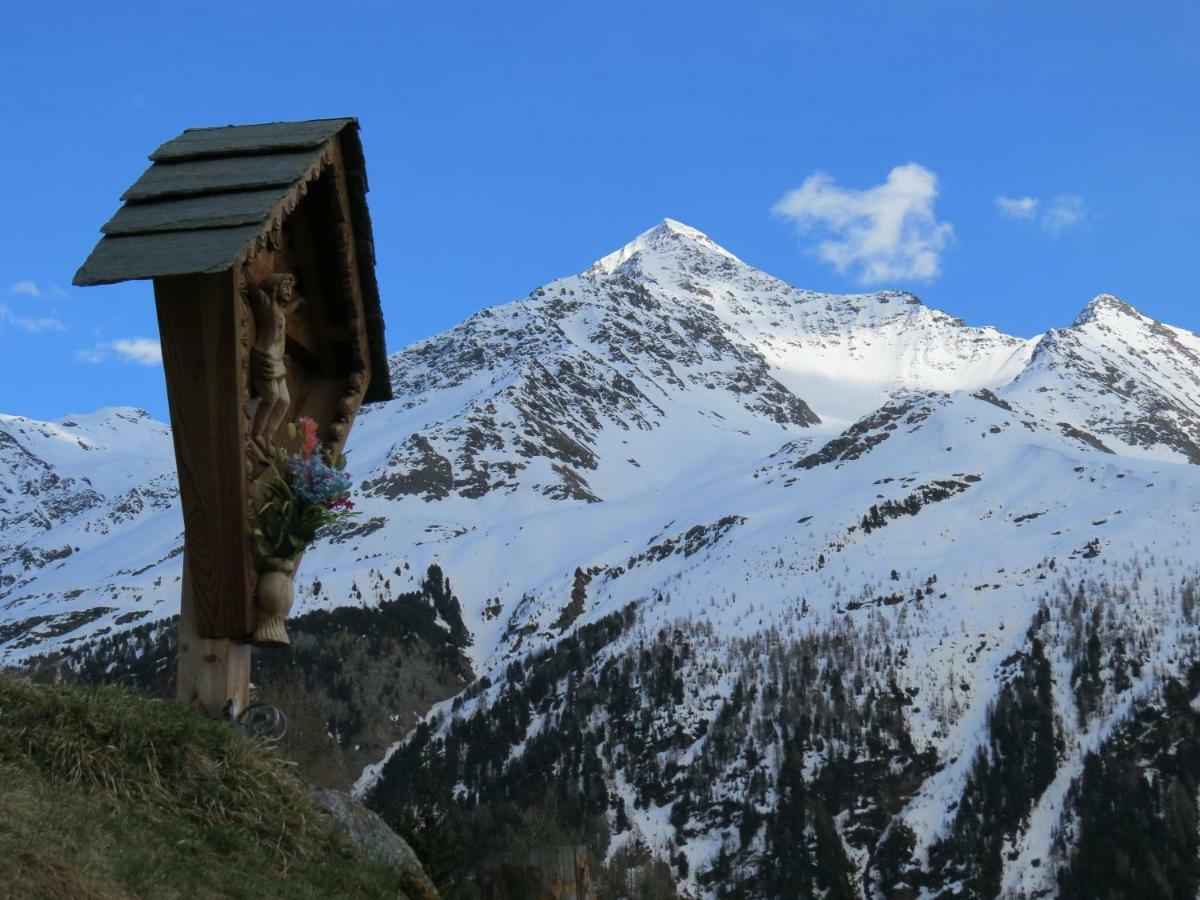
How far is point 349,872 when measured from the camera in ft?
25.2

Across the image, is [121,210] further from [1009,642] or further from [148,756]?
[1009,642]

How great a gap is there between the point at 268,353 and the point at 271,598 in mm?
1435

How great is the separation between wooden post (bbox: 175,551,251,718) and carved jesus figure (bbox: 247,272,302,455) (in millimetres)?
897

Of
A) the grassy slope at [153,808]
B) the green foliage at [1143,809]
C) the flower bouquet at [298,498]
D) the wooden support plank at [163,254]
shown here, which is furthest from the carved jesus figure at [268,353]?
the green foliage at [1143,809]

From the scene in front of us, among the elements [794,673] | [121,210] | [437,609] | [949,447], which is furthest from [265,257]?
[949,447]

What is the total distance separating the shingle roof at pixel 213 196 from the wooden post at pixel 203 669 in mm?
1836

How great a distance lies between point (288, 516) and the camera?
27.0ft

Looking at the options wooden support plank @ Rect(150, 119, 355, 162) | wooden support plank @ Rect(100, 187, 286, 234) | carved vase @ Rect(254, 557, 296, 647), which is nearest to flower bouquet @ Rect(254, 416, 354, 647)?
carved vase @ Rect(254, 557, 296, 647)

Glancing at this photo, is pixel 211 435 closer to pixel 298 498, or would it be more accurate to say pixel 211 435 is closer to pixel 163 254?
pixel 298 498

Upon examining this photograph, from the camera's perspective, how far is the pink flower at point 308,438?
340 inches

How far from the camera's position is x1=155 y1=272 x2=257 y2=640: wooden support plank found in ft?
25.0

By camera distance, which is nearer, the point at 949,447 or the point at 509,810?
the point at 509,810

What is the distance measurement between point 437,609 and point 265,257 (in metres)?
158

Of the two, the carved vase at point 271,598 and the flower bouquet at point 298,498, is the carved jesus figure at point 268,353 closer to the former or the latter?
the flower bouquet at point 298,498
